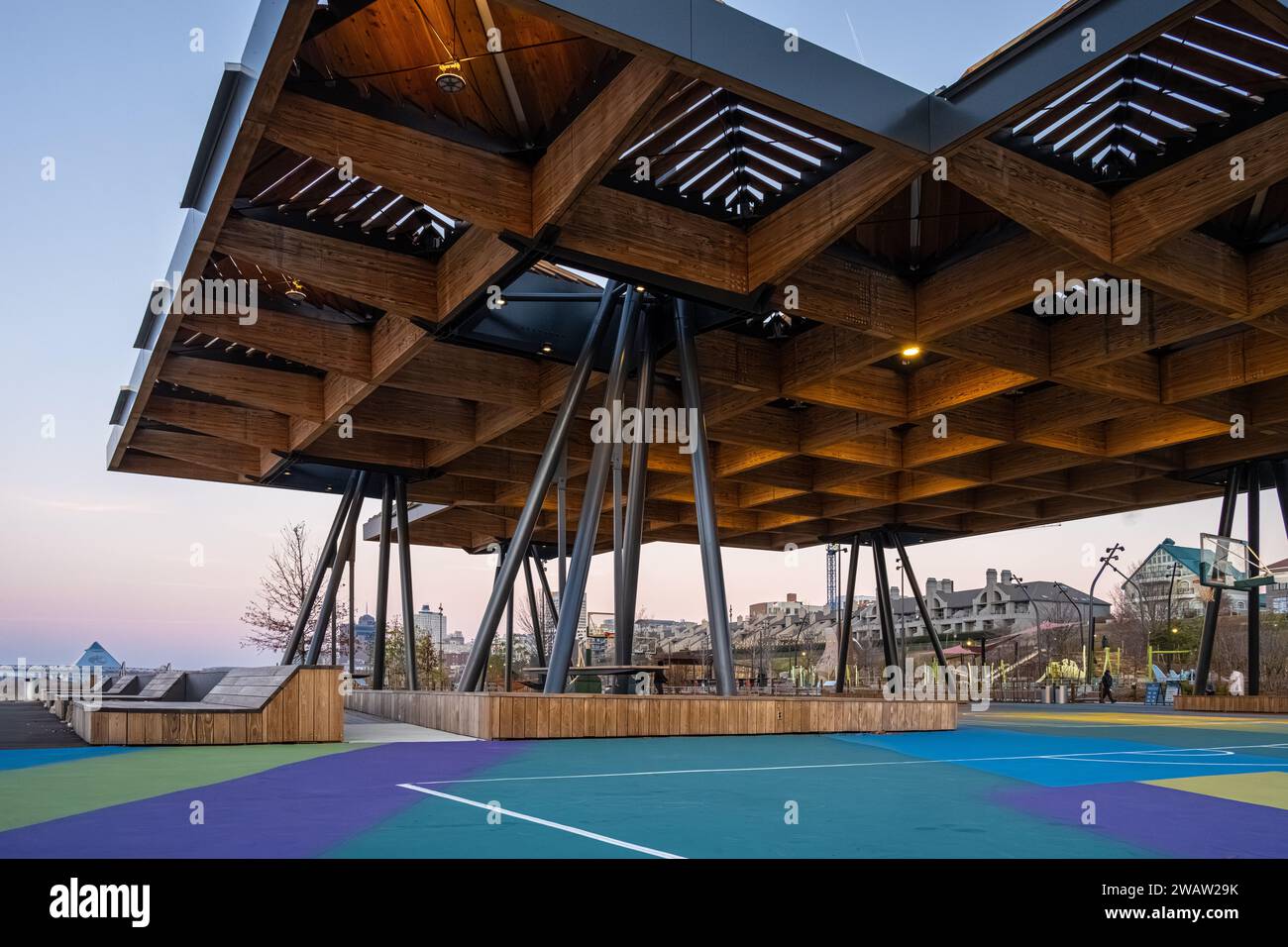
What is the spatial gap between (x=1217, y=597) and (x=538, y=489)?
2051 centimetres

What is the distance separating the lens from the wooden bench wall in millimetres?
27078

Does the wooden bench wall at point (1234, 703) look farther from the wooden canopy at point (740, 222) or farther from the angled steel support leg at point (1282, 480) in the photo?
the wooden canopy at point (740, 222)

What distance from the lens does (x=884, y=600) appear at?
1468 inches

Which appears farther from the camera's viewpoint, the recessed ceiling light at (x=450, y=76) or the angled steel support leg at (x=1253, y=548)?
the angled steel support leg at (x=1253, y=548)

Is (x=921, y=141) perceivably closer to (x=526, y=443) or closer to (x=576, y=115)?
(x=576, y=115)

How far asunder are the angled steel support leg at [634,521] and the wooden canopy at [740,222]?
4.80 feet

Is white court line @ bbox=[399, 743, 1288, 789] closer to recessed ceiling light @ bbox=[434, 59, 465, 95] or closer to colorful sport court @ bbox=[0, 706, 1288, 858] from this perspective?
colorful sport court @ bbox=[0, 706, 1288, 858]

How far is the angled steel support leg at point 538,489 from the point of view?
1683cm

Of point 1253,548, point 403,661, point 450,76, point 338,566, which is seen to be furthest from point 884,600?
point 450,76

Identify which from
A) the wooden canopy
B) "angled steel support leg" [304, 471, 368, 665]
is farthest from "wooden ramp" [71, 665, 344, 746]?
"angled steel support leg" [304, 471, 368, 665]

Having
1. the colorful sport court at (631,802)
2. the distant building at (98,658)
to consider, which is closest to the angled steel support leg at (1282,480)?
the colorful sport court at (631,802)

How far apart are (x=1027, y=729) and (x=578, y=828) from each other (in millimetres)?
15061

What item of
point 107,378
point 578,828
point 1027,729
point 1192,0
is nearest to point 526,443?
point 1027,729

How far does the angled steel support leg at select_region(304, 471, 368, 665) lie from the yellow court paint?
20248 millimetres
